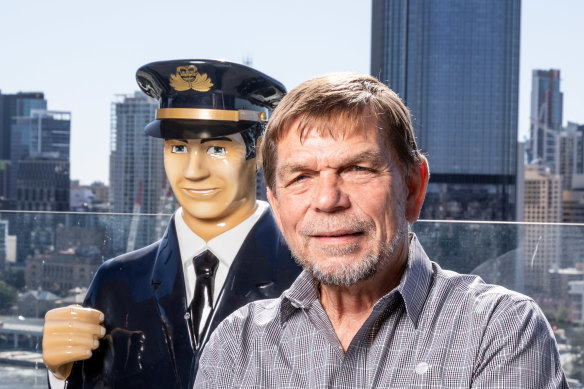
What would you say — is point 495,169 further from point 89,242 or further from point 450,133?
point 89,242

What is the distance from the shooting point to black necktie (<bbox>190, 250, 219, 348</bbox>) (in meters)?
2.05

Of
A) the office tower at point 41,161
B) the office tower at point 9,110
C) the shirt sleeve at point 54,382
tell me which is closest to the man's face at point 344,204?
the shirt sleeve at point 54,382

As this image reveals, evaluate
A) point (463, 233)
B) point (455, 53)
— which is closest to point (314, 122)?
point (463, 233)

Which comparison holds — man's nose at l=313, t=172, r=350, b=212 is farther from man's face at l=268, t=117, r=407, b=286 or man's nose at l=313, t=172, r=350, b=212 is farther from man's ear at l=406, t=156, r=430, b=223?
man's ear at l=406, t=156, r=430, b=223

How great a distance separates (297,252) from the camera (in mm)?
1248

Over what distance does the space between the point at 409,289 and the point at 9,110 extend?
51891 mm

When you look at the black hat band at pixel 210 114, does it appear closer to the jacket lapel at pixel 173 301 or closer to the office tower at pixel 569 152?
the jacket lapel at pixel 173 301

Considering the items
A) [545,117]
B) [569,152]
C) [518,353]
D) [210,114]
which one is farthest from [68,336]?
[545,117]

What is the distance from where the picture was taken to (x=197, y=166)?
2.07 m

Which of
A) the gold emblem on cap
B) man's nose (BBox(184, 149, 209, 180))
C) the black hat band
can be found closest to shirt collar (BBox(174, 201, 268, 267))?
man's nose (BBox(184, 149, 209, 180))

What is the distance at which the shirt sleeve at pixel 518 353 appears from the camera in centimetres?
105

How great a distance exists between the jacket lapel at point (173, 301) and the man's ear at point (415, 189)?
37.0 inches

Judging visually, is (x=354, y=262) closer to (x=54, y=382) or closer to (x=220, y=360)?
(x=220, y=360)

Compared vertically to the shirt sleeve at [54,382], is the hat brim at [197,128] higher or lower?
higher
